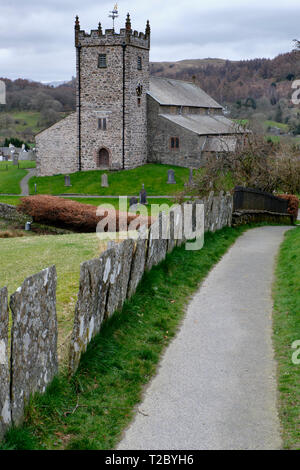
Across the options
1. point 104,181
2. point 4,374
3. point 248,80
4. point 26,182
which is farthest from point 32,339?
point 248,80

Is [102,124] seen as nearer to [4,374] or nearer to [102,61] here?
[102,61]

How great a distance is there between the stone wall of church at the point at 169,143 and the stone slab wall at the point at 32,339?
44.3 m

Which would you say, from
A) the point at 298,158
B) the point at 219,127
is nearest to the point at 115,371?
the point at 298,158

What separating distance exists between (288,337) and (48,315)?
4245 mm

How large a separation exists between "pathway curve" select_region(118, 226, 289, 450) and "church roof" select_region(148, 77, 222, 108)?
44095mm

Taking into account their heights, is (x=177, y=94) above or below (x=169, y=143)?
above

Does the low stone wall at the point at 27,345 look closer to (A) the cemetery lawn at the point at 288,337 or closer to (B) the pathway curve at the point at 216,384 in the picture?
(B) the pathway curve at the point at 216,384

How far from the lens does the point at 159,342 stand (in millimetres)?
8141

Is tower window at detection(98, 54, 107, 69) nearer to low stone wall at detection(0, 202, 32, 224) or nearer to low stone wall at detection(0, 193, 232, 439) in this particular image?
low stone wall at detection(0, 202, 32, 224)

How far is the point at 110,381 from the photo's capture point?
21.7 feet

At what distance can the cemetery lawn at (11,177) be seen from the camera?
45.5 m

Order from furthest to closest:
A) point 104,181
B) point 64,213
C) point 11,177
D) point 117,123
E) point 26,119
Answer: point 26,119, point 11,177, point 117,123, point 104,181, point 64,213
